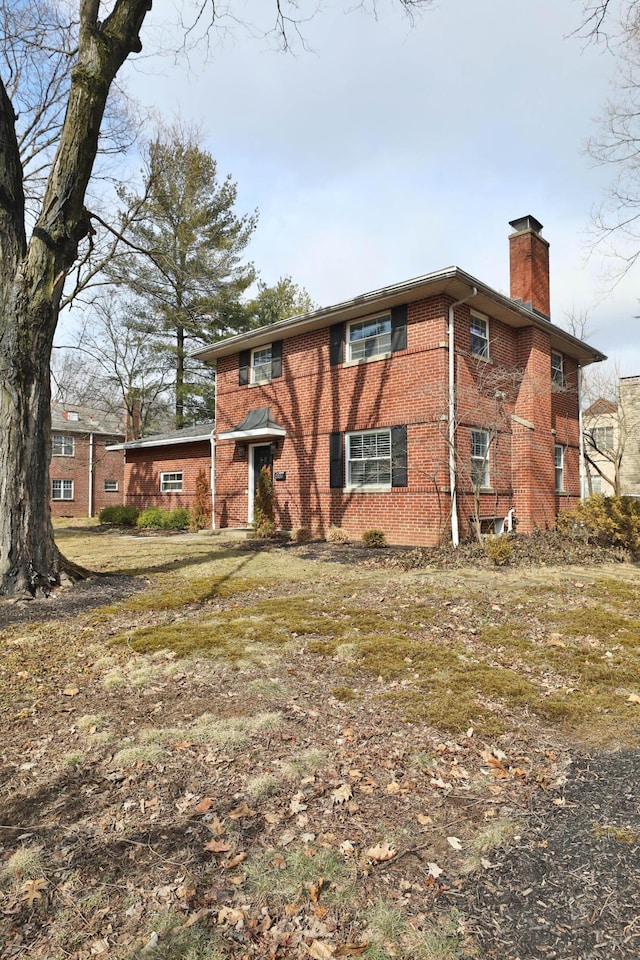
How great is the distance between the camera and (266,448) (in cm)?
1535

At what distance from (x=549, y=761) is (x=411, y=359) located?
968 centimetres

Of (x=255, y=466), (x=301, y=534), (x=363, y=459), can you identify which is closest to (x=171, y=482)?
(x=255, y=466)

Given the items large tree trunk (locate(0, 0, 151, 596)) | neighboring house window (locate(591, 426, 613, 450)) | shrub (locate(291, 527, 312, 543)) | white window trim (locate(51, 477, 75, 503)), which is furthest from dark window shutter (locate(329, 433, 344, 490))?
white window trim (locate(51, 477, 75, 503))

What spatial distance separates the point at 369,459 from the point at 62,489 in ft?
83.1

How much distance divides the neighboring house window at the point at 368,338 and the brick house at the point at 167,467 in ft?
20.1

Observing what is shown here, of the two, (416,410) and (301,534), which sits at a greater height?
(416,410)

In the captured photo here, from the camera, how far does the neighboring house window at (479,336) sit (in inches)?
477

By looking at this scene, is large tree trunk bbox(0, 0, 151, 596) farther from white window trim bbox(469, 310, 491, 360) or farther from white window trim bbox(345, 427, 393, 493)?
white window trim bbox(469, 310, 491, 360)

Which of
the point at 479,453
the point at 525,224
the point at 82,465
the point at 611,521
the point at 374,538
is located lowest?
the point at 374,538

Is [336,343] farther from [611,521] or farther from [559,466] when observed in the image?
[559,466]

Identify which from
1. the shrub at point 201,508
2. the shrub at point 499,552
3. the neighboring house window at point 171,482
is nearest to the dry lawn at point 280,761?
the shrub at point 499,552

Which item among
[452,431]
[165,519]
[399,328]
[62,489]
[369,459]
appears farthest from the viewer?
[62,489]

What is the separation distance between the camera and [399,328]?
11.8 meters

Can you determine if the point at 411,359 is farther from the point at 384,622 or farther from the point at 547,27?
the point at 384,622
